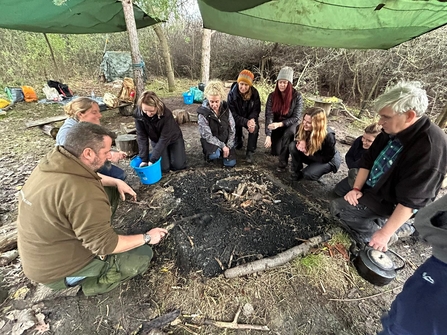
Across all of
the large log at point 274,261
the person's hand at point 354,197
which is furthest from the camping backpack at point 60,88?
the person's hand at point 354,197

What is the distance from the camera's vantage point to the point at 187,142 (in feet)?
16.0

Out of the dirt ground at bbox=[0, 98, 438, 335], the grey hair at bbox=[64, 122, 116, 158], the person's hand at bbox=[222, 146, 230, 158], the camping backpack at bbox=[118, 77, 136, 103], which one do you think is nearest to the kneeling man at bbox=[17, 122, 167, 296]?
the grey hair at bbox=[64, 122, 116, 158]

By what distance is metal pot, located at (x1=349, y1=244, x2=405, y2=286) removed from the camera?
6.57ft

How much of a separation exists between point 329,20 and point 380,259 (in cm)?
276

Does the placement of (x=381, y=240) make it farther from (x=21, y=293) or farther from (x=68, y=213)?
(x=21, y=293)

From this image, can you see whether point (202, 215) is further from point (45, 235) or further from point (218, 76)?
point (218, 76)

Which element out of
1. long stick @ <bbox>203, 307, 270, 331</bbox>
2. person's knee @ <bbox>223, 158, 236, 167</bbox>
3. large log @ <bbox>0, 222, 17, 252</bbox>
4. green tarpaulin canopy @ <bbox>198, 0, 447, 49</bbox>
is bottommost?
long stick @ <bbox>203, 307, 270, 331</bbox>

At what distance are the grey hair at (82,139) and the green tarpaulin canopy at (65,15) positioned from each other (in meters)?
3.34

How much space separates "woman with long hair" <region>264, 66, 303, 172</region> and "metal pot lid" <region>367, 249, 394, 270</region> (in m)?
2.04

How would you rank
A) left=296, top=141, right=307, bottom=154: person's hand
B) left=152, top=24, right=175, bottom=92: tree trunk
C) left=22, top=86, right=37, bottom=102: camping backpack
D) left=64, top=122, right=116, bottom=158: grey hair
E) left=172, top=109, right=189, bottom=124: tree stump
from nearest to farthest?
left=64, top=122, right=116, bottom=158: grey hair → left=296, top=141, right=307, bottom=154: person's hand → left=172, top=109, right=189, bottom=124: tree stump → left=22, top=86, right=37, bottom=102: camping backpack → left=152, top=24, right=175, bottom=92: tree trunk

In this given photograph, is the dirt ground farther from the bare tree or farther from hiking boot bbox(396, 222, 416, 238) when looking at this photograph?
the bare tree

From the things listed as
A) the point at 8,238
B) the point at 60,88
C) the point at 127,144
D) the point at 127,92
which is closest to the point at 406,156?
the point at 8,238

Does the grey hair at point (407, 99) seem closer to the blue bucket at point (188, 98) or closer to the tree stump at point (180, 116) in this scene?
the tree stump at point (180, 116)

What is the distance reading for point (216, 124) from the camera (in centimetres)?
362
